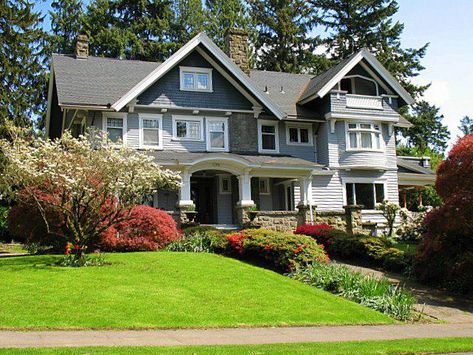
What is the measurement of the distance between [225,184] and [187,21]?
26.4 metres

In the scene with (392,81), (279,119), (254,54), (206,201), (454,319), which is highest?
(254,54)

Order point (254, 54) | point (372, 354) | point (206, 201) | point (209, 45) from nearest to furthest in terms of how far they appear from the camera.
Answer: point (372, 354)
point (209, 45)
point (206, 201)
point (254, 54)

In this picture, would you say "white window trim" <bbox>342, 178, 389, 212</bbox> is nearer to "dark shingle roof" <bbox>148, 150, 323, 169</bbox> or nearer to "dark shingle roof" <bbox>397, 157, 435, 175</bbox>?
"dark shingle roof" <bbox>148, 150, 323, 169</bbox>

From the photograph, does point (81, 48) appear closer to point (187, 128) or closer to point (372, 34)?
point (187, 128)

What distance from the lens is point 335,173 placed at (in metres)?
27.8

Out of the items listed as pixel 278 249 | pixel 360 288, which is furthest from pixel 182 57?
pixel 360 288

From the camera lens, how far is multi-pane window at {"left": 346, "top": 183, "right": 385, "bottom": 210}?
92.8ft

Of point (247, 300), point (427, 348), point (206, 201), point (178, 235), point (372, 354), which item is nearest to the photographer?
point (372, 354)

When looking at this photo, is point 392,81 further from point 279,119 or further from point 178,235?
point 178,235

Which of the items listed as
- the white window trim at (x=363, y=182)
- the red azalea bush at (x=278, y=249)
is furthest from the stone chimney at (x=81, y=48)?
the red azalea bush at (x=278, y=249)

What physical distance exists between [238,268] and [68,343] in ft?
25.6

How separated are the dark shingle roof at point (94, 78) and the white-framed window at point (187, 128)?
107 inches

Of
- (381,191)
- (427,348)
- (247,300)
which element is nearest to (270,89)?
(381,191)

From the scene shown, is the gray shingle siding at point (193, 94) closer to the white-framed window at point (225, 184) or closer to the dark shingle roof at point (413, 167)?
the white-framed window at point (225, 184)
